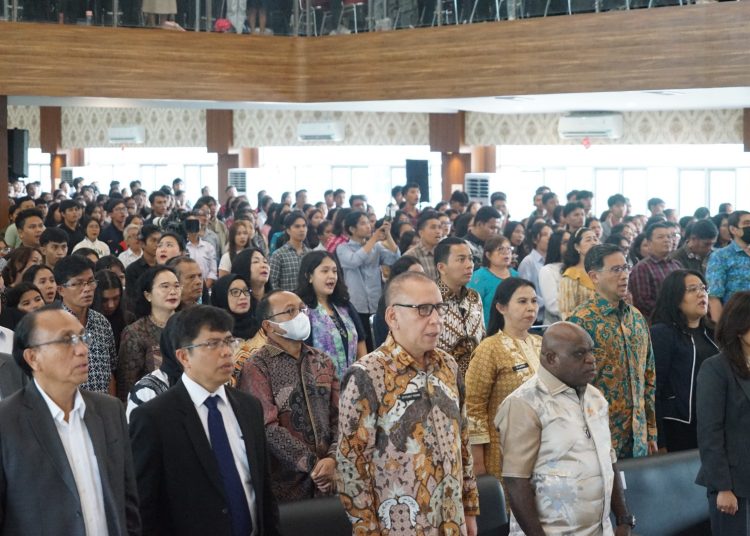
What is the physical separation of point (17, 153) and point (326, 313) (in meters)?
8.23

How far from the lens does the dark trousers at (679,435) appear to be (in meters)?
6.02

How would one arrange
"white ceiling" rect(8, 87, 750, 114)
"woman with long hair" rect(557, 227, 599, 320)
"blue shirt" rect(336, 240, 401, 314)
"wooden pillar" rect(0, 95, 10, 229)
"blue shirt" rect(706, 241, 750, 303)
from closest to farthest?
"woman with long hair" rect(557, 227, 599, 320) < "blue shirt" rect(706, 241, 750, 303) < "blue shirt" rect(336, 240, 401, 314) < "wooden pillar" rect(0, 95, 10, 229) < "white ceiling" rect(8, 87, 750, 114)

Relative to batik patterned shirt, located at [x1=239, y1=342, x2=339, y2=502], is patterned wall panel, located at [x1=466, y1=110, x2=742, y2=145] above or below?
above

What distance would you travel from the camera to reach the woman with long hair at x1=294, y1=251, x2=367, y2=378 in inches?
255

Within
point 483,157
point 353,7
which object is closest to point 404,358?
point 353,7

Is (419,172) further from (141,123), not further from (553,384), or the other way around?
(553,384)

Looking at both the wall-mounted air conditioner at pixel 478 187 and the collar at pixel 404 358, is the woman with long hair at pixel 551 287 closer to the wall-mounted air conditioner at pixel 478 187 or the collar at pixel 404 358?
the collar at pixel 404 358

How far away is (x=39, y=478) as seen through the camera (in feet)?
11.3

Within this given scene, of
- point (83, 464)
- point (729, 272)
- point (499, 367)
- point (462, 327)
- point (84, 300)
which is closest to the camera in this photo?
point (83, 464)

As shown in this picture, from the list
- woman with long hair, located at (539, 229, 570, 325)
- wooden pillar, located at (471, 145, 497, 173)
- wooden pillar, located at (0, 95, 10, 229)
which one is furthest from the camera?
wooden pillar, located at (471, 145, 497, 173)

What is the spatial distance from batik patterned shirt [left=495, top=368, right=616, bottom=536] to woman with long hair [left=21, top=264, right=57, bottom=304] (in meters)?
3.34

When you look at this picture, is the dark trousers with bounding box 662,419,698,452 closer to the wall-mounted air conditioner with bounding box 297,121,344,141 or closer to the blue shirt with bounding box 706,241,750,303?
the blue shirt with bounding box 706,241,750,303

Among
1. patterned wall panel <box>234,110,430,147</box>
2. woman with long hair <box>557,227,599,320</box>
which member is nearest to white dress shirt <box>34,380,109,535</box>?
woman with long hair <box>557,227,599,320</box>

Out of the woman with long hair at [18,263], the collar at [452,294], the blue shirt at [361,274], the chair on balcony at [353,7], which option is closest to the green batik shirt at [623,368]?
the collar at [452,294]
